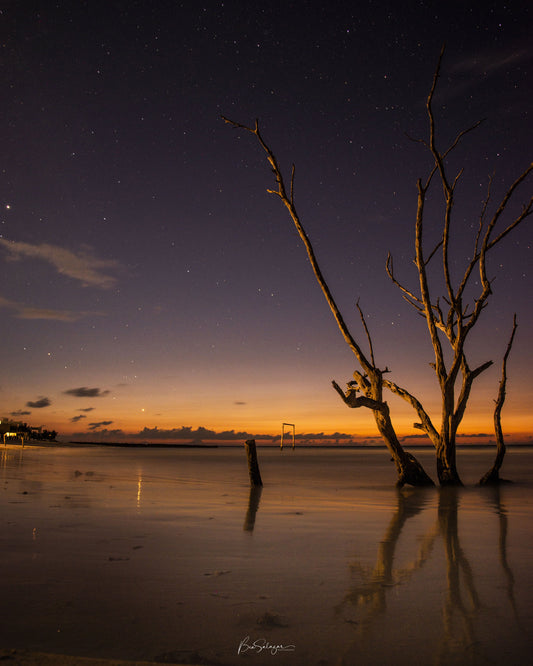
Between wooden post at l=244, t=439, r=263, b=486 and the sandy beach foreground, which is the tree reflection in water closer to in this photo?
the sandy beach foreground

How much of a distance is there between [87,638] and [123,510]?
6442mm

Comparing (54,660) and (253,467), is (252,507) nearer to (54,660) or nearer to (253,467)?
(253,467)

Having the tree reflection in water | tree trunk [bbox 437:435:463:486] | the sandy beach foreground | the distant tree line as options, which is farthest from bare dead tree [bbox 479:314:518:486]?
the distant tree line

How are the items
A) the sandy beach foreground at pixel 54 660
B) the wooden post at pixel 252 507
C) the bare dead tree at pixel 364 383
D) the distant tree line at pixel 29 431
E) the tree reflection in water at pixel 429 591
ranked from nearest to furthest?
the sandy beach foreground at pixel 54 660 < the tree reflection in water at pixel 429 591 < the wooden post at pixel 252 507 < the bare dead tree at pixel 364 383 < the distant tree line at pixel 29 431

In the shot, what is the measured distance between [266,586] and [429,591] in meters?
1.36

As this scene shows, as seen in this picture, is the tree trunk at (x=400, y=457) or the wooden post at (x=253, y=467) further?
the wooden post at (x=253, y=467)

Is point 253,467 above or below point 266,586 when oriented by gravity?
below

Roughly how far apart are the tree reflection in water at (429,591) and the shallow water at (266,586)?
2 cm

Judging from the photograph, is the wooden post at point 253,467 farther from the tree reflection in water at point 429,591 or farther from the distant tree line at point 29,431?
the distant tree line at point 29,431

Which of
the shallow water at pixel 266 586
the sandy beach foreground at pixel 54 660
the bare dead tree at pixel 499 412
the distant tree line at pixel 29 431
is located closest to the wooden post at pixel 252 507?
the shallow water at pixel 266 586

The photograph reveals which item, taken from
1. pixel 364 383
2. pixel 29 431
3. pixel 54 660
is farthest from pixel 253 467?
pixel 29 431

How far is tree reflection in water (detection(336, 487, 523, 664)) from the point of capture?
119 inches

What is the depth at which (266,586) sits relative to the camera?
14.2ft

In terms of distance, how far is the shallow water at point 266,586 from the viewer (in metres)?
3.02
